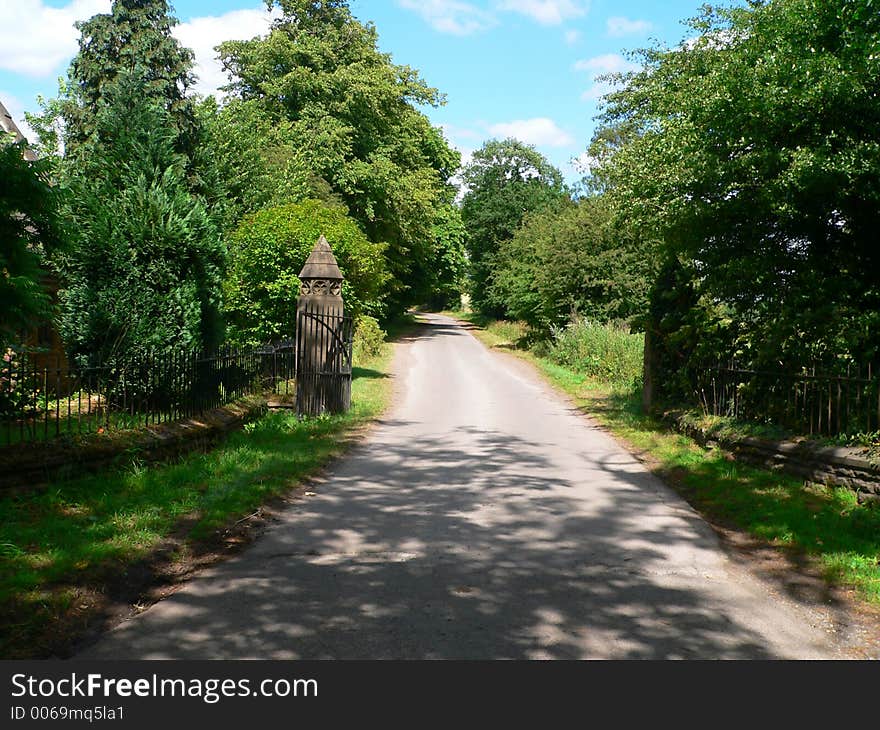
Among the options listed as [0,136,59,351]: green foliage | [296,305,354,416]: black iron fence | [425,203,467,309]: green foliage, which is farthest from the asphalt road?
[425,203,467,309]: green foliage

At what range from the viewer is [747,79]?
9.70 metres

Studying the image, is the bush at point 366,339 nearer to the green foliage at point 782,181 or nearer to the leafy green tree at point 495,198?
the green foliage at point 782,181

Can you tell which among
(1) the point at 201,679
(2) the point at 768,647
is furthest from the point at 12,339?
(2) the point at 768,647

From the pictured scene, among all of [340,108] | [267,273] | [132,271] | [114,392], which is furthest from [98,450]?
[340,108]

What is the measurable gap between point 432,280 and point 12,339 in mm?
48371

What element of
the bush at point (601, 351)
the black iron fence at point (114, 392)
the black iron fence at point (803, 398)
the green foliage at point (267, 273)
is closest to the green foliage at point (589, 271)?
the bush at point (601, 351)

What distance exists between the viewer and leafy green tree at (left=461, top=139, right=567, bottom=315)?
6106 centimetres

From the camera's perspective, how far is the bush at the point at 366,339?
1215 inches

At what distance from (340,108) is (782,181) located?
27.0m

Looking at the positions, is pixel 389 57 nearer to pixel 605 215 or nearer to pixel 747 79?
pixel 605 215

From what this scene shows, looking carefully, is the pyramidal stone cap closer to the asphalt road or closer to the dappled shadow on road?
the asphalt road

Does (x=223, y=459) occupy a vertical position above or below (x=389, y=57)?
below

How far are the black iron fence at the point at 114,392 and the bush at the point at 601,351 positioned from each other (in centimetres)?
1153

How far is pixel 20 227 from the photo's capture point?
7.05 m
